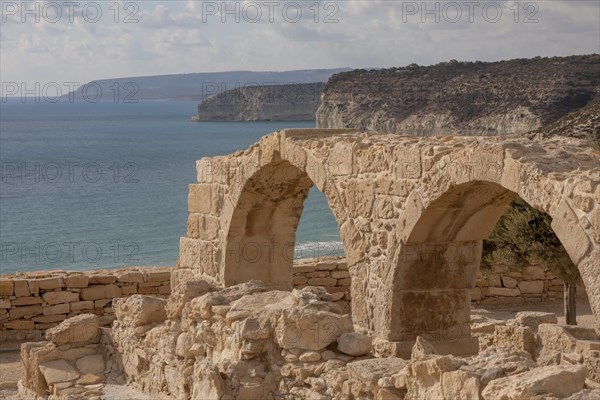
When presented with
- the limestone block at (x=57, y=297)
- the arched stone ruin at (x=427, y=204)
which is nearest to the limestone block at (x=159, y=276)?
the limestone block at (x=57, y=297)

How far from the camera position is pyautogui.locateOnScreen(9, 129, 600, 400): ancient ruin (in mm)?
5891

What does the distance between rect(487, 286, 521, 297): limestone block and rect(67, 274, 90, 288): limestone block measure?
21.6ft

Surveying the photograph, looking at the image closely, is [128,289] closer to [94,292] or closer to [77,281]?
[94,292]

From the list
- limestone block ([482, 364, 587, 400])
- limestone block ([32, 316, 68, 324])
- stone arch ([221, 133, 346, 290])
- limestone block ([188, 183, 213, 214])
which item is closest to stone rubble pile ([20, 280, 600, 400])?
limestone block ([482, 364, 587, 400])

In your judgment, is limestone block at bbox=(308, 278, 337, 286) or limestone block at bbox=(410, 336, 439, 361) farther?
limestone block at bbox=(308, 278, 337, 286)

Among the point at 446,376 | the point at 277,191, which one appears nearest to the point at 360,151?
the point at 277,191

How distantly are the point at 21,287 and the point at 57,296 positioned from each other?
0.55 m

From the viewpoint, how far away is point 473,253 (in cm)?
944

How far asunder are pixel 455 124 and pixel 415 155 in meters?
28.4

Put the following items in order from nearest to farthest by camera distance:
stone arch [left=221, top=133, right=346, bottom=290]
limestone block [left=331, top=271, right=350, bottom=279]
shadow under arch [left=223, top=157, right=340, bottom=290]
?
stone arch [left=221, top=133, right=346, bottom=290] < shadow under arch [left=223, top=157, right=340, bottom=290] < limestone block [left=331, top=271, right=350, bottom=279]

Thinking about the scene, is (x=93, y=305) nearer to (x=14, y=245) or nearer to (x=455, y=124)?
(x=14, y=245)

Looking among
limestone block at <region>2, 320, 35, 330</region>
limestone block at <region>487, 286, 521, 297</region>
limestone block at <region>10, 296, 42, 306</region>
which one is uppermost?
limestone block at <region>10, 296, 42, 306</region>

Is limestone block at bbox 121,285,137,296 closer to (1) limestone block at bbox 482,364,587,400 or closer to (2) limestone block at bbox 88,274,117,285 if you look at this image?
(2) limestone block at bbox 88,274,117,285

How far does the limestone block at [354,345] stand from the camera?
633 cm
